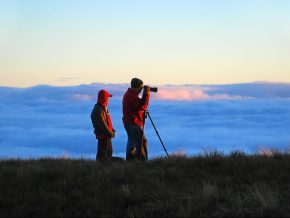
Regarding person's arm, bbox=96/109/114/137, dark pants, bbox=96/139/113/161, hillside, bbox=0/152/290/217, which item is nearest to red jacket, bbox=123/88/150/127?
person's arm, bbox=96/109/114/137

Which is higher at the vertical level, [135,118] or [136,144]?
[135,118]

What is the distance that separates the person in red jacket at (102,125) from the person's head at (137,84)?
33.7 inches

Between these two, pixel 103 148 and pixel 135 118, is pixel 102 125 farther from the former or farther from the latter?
pixel 135 118

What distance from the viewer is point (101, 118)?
13188 millimetres

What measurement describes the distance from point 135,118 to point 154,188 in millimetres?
4118

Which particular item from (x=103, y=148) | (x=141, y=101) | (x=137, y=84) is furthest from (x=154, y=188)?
(x=103, y=148)

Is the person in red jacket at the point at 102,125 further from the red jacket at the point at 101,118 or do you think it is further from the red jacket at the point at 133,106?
the red jacket at the point at 133,106

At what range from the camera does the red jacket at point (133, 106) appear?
12891mm

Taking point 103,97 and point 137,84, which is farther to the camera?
point 103,97

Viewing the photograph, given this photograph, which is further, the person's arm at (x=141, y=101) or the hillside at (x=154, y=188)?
the person's arm at (x=141, y=101)

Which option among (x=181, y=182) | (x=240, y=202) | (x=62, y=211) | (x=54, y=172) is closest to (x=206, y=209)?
(x=240, y=202)

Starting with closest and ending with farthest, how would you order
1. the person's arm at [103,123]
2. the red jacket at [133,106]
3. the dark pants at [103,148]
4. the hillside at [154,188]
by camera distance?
the hillside at [154,188]
the red jacket at [133,106]
the person's arm at [103,123]
the dark pants at [103,148]

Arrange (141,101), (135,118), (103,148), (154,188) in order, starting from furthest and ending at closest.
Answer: (103,148) → (135,118) → (141,101) → (154,188)

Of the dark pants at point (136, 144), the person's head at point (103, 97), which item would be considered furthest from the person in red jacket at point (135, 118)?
the person's head at point (103, 97)
